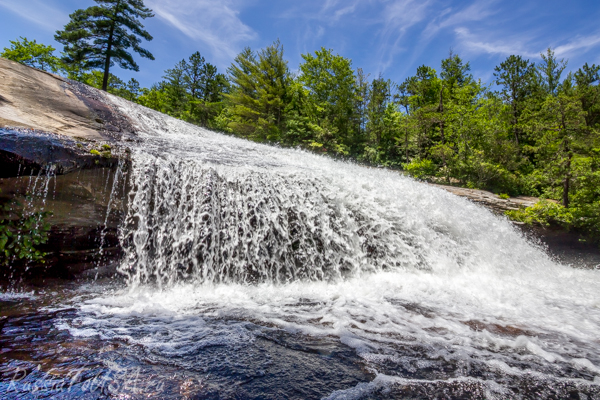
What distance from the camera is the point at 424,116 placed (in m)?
20.3

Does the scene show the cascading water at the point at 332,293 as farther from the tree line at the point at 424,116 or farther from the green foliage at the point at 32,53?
the green foliage at the point at 32,53

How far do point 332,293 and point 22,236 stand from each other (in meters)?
4.79

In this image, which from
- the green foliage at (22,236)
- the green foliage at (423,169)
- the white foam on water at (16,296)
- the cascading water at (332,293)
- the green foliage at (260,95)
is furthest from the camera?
the green foliage at (260,95)

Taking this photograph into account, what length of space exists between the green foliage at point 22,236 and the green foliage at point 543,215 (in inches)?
533

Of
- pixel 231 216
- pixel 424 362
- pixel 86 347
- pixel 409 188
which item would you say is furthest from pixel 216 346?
pixel 409 188

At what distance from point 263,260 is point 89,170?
339cm

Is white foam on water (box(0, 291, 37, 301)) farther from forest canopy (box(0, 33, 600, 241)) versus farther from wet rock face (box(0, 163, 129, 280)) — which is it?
forest canopy (box(0, 33, 600, 241))

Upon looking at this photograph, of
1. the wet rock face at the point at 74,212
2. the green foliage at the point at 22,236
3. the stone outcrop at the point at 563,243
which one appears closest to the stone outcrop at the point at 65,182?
the wet rock face at the point at 74,212

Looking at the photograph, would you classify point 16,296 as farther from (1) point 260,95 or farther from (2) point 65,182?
(1) point 260,95

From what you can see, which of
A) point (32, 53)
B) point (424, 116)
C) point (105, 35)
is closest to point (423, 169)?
point (424, 116)

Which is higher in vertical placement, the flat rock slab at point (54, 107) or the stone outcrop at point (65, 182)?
the flat rock slab at point (54, 107)

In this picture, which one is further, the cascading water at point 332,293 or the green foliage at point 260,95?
the green foliage at point 260,95

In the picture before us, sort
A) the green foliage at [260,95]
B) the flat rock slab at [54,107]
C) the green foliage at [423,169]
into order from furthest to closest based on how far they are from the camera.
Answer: the green foliage at [260,95]
the green foliage at [423,169]
the flat rock slab at [54,107]

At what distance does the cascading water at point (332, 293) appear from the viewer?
6.96 feet
